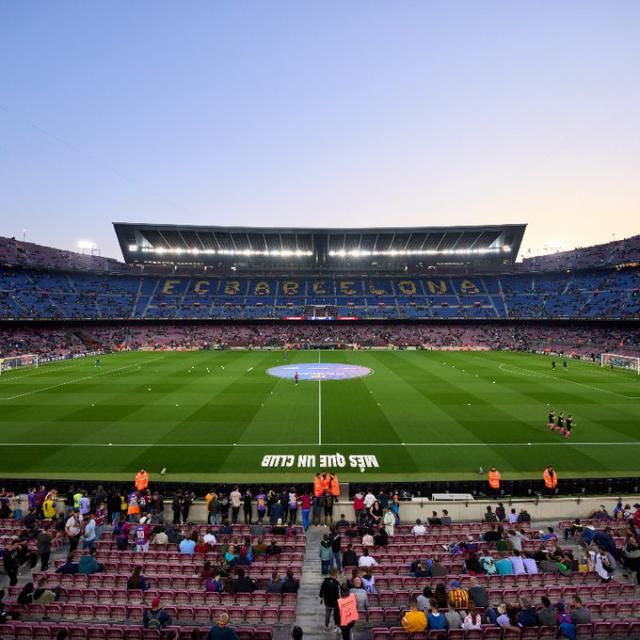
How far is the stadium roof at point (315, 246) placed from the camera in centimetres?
8750

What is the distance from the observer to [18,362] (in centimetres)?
5250

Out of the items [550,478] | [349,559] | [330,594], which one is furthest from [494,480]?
[330,594]

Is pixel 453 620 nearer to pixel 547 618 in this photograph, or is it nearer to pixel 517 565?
pixel 547 618

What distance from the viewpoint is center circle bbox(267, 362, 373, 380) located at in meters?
43.1

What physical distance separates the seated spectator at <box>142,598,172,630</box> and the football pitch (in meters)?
11.3

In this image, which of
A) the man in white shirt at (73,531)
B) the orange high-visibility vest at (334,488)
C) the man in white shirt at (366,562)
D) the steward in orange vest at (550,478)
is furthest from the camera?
the steward in orange vest at (550,478)

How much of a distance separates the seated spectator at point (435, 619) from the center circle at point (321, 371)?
35.0 metres

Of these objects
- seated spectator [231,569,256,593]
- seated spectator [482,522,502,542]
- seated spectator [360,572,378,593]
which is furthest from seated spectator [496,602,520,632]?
seated spectator [231,569,256,593]

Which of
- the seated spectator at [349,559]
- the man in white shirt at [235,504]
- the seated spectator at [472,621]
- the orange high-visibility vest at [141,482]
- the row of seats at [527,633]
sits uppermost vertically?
the orange high-visibility vest at [141,482]

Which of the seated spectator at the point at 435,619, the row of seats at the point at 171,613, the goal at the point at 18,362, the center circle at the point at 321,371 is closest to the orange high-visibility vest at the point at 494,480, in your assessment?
the seated spectator at the point at 435,619

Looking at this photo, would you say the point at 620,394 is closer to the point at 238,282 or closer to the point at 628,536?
the point at 628,536

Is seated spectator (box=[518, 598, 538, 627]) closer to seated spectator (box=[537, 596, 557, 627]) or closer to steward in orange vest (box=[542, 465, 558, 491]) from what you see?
seated spectator (box=[537, 596, 557, 627])

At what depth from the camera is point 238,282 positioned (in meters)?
93.2

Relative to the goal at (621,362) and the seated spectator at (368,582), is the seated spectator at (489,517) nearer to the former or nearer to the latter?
the seated spectator at (368,582)
